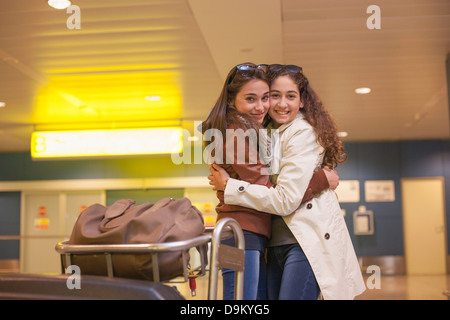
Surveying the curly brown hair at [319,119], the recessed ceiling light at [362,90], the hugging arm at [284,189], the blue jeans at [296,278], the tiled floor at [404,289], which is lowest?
the tiled floor at [404,289]

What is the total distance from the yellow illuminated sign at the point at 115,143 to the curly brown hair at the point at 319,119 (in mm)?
5022

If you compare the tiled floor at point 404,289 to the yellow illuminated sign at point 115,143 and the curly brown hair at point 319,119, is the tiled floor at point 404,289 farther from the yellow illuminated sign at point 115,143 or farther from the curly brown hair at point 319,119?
the curly brown hair at point 319,119

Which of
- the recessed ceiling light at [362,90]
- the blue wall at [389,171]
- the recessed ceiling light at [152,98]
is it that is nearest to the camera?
the recessed ceiling light at [362,90]

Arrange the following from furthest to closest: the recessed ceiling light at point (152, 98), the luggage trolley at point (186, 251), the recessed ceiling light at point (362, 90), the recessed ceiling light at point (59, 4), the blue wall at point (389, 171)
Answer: the blue wall at point (389, 171) → the recessed ceiling light at point (152, 98) → the recessed ceiling light at point (362, 90) → the recessed ceiling light at point (59, 4) → the luggage trolley at point (186, 251)

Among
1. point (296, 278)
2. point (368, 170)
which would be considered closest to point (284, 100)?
point (296, 278)

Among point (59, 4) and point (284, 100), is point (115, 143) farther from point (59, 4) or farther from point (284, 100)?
point (284, 100)

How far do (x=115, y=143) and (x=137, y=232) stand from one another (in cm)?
589

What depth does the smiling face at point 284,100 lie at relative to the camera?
2.19m

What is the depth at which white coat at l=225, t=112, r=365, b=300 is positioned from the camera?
1.98 metres

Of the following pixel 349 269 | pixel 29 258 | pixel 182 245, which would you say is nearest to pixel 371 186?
pixel 29 258

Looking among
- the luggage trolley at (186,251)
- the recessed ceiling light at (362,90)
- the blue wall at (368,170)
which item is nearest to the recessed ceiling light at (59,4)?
the luggage trolley at (186,251)

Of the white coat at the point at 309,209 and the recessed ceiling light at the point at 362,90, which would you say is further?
the recessed ceiling light at the point at 362,90

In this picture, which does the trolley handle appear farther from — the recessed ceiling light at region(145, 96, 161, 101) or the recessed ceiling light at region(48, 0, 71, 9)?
the recessed ceiling light at region(145, 96, 161, 101)

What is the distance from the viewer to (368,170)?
1141 centimetres
